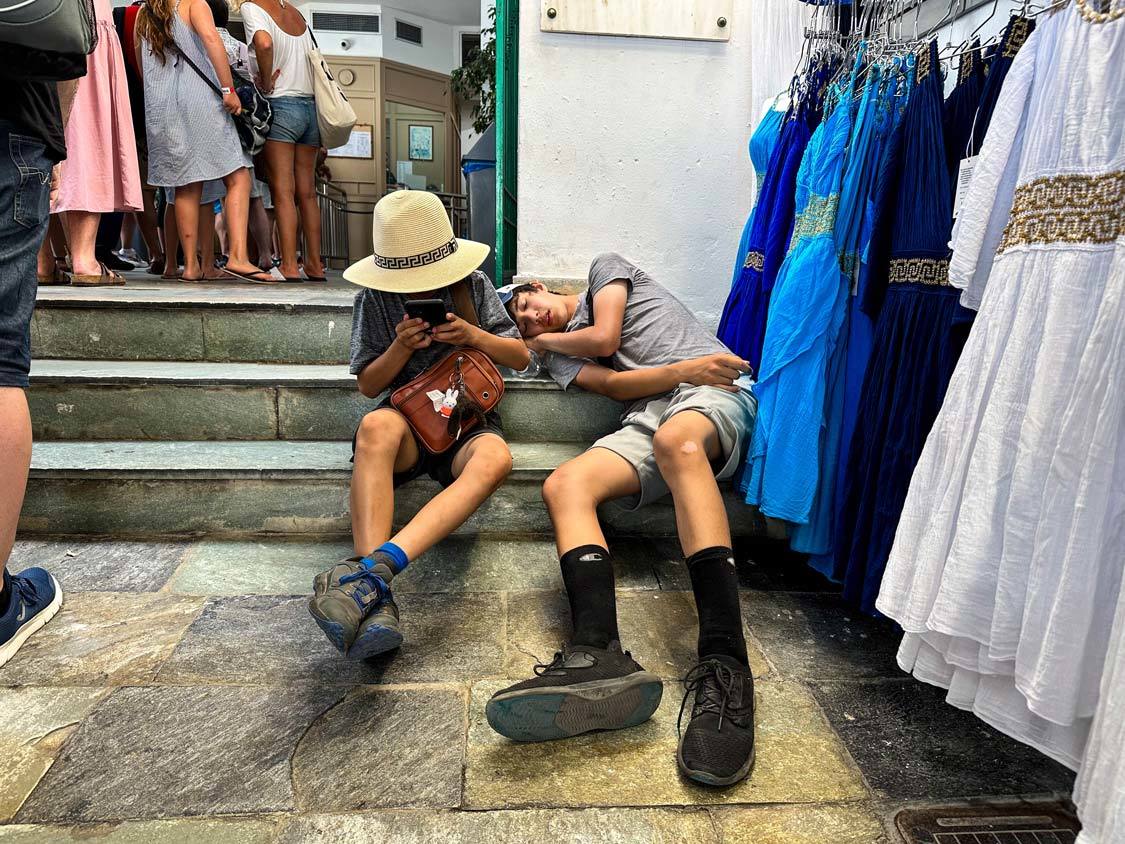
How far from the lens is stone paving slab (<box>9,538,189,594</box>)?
2.01 meters

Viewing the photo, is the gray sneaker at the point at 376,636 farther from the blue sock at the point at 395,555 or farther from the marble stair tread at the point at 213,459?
the marble stair tread at the point at 213,459

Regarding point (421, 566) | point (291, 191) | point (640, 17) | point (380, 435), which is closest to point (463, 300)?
point (380, 435)

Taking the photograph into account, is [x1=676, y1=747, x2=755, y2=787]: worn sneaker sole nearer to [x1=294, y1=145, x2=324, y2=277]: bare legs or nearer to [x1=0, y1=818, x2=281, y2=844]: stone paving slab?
[x1=0, y1=818, x2=281, y2=844]: stone paving slab

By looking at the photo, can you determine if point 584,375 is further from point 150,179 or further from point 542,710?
point 150,179

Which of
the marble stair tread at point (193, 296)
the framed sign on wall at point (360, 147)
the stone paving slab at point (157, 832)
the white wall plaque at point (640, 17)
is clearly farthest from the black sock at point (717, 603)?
the framed sign on wall at point (360, 147)

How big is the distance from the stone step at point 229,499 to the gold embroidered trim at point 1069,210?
4.24ft

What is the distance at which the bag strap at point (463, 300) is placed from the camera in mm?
2170

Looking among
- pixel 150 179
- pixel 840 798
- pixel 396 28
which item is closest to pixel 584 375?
pixel 840 798

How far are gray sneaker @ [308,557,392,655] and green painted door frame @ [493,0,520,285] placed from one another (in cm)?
208

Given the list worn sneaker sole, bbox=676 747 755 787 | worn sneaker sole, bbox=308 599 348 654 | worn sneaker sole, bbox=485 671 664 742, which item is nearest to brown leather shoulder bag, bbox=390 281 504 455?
worn sneaker sole, bbox=308 599 348 654

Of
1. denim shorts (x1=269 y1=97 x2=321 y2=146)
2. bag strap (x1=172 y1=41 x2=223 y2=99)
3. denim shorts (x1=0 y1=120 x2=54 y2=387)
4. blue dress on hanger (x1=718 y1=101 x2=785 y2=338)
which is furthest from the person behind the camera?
denim shorts (x1=269 y1=97 x2=321 y2=146)

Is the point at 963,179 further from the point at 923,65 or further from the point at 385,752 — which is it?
the point at 385,752

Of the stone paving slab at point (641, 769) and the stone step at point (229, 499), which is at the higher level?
the stone step at point (229, 499)

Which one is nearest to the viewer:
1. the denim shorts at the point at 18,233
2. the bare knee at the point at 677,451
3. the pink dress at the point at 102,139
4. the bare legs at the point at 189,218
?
the denim shorts at the point at 18,233
